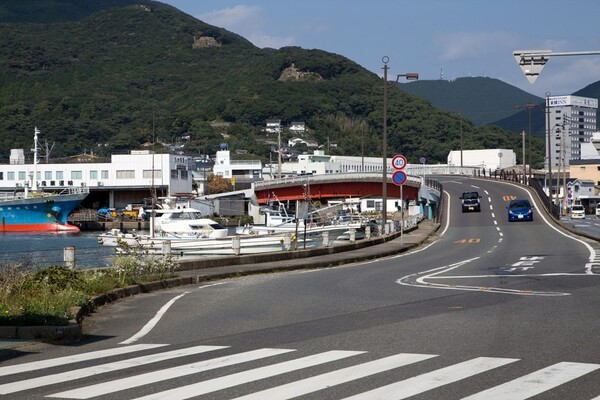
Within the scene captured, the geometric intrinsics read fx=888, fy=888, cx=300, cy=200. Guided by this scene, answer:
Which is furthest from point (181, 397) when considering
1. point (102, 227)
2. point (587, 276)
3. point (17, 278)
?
point (102, 227)

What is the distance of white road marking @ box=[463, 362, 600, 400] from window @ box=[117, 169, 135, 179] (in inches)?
4244

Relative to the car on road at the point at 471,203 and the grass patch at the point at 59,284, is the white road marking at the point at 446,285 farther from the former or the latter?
the car on road at the point at 471,203

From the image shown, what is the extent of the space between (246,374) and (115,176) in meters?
108

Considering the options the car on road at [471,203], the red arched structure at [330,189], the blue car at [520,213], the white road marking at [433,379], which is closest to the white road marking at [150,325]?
the white road marking at [433,379]

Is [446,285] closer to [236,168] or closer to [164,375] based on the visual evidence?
[164,375]

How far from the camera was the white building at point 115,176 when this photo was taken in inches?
4500

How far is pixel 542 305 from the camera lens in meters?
16.5

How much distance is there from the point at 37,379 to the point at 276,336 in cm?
408

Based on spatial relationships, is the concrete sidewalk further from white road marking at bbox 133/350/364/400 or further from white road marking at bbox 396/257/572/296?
white road marking at bbox 133/350/364/400

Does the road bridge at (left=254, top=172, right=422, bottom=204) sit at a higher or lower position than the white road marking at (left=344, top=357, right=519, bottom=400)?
higher

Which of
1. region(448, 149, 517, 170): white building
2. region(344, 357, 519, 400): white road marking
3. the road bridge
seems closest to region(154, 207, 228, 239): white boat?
the road bridge

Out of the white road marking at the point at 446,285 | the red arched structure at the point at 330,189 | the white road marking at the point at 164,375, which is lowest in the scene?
the white road marking at the point at 446,285

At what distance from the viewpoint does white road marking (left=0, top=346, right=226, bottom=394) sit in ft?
31.3

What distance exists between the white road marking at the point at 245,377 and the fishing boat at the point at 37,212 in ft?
297
